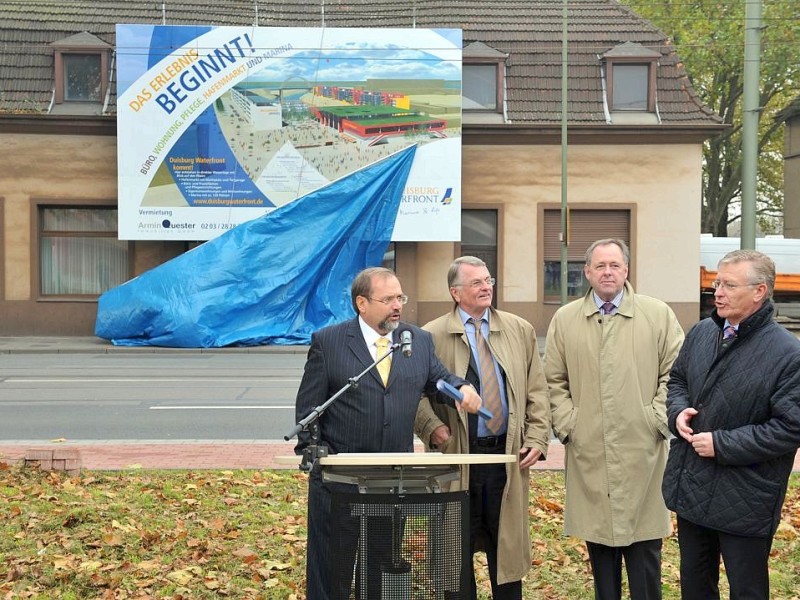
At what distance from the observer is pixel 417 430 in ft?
15.9

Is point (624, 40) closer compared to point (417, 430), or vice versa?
point (417, 430)

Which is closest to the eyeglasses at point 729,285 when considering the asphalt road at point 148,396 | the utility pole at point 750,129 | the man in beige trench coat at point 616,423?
the man in beige trench coat at point 616,423

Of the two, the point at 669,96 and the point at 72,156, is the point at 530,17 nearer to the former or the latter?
the point at 669,96

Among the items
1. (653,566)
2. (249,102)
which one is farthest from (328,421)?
(249,102)

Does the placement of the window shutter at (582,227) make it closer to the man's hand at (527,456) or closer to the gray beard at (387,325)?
the man's hand at (527,456)

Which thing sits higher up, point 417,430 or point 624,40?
point 624,40

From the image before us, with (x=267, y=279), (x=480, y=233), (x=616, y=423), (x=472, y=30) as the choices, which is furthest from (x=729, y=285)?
(x=472, y=30)

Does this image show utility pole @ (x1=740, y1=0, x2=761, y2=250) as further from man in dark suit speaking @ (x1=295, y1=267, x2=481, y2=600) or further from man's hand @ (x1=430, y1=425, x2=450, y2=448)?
man in dark suit speaking @ (x1=295, y1=267, x2=481, y2=600)

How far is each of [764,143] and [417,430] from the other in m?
38.1

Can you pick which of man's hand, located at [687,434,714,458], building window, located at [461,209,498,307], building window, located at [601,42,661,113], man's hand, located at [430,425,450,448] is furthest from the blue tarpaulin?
man's hand, located at [687,434,714,458]

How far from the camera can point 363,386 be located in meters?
4.41

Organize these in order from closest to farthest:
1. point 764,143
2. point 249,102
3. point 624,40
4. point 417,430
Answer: point 417,430
point 249,102
point 624,40
point 764,143

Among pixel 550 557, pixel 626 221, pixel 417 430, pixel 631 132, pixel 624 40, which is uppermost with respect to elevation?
pixel 624 40

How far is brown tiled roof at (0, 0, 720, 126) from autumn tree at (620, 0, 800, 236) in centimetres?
721
